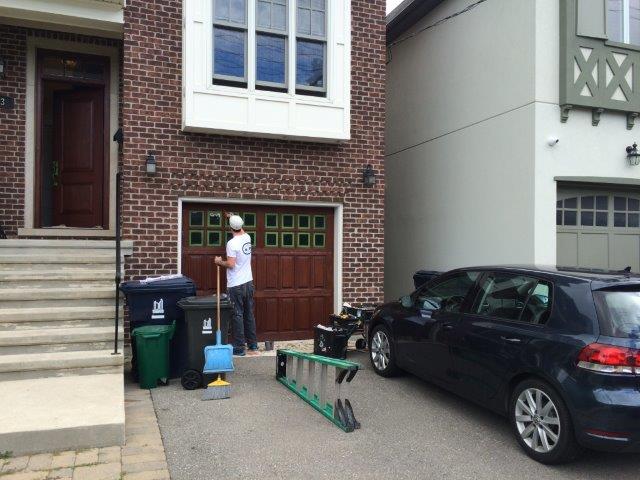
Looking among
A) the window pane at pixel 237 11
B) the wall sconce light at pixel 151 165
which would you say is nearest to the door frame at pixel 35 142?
the wall sconce light at pixel 151 165

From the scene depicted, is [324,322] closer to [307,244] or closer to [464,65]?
[307,244]

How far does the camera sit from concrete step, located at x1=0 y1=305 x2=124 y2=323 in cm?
592

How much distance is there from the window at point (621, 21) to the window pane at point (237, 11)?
214 inches

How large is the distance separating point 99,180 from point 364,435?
6.05 meters

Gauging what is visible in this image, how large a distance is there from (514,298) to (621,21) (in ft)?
20.4

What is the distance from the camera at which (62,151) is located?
855 cm

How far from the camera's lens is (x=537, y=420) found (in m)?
4.09

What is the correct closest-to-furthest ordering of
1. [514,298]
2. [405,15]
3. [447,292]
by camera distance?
[514,298]
[447,292]
[405,15]

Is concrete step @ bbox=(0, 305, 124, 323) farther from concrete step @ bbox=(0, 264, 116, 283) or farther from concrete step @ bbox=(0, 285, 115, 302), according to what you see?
concrete step @ bbox=(0, 264, 116, 283)

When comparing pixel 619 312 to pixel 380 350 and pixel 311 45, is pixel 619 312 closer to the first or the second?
pixel 380 350

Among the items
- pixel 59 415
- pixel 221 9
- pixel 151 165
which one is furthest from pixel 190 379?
pixel 221 9

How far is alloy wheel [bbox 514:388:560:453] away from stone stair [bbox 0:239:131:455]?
306 cm

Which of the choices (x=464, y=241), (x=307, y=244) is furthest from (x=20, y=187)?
(x=464, y=241)

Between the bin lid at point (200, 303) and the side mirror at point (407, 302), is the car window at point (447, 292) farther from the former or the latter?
the bin lid at point (200, 303)
